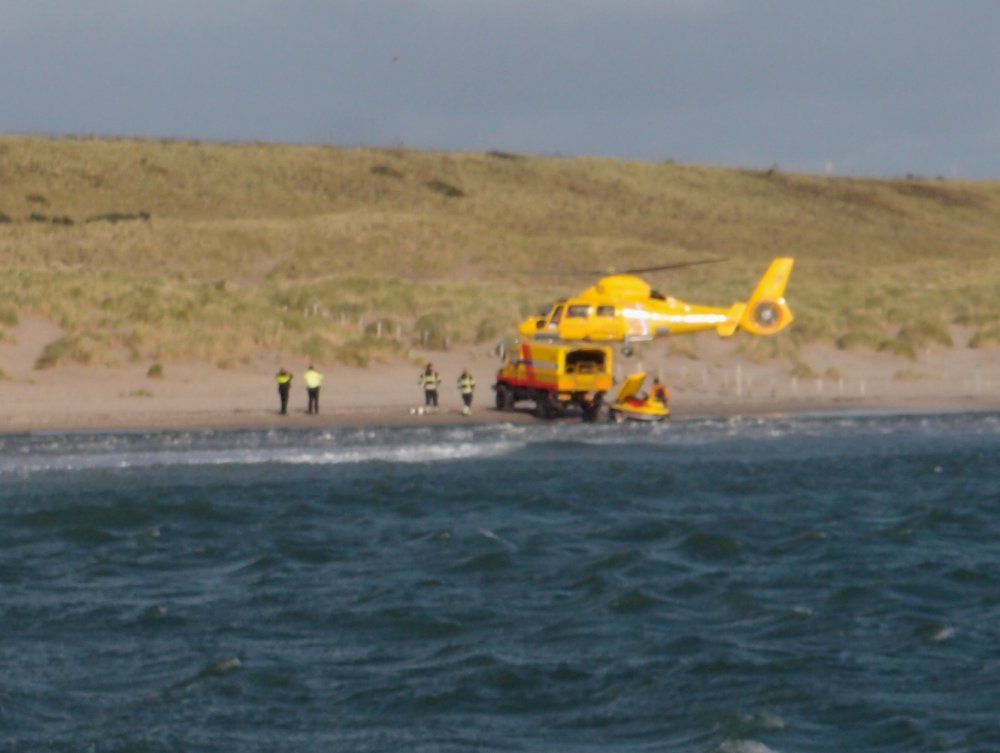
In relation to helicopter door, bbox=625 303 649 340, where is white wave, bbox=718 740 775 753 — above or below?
below

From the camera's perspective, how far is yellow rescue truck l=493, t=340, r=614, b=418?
134 ft

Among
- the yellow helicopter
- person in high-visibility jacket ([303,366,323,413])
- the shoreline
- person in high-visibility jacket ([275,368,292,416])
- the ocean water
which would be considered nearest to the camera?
the ocean water

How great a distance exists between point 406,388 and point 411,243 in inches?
1626

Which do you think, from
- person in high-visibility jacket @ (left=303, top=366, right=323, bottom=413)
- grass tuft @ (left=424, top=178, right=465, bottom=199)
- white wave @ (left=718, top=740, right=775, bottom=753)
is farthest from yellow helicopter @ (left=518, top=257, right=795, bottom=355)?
grass tuft @ (left=424, top=178, right=465, bottom=199)

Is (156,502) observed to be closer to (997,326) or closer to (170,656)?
(170,656)

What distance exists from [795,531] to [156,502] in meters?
9.37

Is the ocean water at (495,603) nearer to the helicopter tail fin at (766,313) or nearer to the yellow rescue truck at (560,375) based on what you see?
the yellow rescue truck at (560,375)

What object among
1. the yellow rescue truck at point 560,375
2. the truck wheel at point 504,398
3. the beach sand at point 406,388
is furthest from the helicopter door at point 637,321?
the truck wheel at point 504,398

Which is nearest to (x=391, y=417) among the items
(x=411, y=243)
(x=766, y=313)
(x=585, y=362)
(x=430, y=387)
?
(x=430, y=387)

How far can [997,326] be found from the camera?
5728 centimetres

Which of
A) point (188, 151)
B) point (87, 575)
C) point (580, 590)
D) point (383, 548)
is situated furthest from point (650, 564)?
point (188, 151)

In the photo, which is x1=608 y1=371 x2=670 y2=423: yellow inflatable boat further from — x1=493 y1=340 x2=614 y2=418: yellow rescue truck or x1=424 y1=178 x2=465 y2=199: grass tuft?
x1=424 y1=178 x2=465 y2=199: grass tuft

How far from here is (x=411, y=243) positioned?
86.6 metres

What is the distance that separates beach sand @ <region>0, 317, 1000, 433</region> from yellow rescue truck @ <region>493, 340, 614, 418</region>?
867 mm
